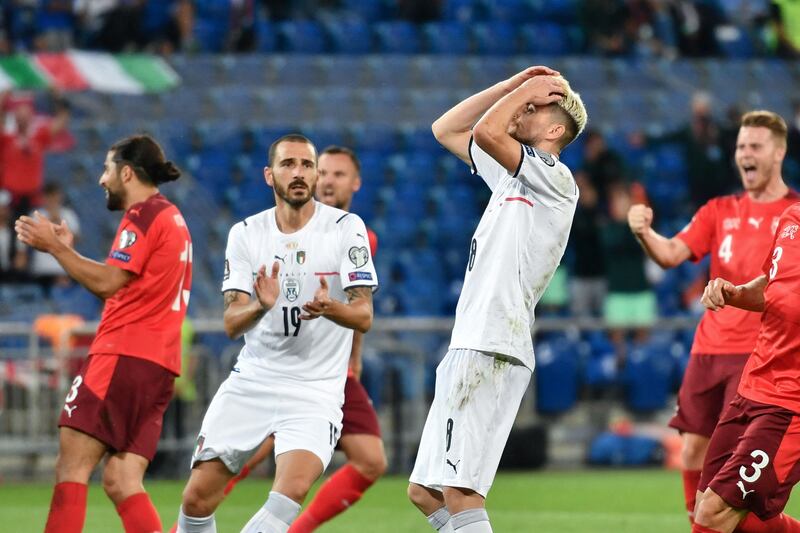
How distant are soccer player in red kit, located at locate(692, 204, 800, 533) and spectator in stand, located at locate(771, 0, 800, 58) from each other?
57.5 feet

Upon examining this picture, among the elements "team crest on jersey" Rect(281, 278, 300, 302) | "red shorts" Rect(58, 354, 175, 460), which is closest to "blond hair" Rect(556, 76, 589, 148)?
"team crest on jersey" Rect(281, 278, 300, 302)

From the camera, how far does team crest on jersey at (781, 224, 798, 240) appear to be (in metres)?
6.74

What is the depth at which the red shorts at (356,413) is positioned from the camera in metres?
8.74

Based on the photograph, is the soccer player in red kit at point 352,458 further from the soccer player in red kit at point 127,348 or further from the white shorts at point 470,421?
the white shorts at point 470,421

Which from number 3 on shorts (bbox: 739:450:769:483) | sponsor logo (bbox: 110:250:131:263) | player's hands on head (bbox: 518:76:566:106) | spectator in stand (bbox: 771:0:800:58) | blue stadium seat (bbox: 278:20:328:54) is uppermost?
spectator in stand (bbox: 771:0:800:58)

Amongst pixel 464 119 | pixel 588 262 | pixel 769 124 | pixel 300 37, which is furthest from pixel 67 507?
pixel 300 37

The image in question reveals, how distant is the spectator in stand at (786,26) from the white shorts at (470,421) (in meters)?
18.4

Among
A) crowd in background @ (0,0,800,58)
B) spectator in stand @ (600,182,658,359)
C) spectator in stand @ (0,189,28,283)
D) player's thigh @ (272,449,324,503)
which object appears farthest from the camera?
crowd in background @ (0,0,800,58)

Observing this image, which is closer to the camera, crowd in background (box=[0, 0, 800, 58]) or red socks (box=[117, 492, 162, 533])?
red socks (box=[117, 492, 162, 533])

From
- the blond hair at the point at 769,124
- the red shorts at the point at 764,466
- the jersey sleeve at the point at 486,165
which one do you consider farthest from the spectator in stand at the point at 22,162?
the red shorts at the point at 764,466

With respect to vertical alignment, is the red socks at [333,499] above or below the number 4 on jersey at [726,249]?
below

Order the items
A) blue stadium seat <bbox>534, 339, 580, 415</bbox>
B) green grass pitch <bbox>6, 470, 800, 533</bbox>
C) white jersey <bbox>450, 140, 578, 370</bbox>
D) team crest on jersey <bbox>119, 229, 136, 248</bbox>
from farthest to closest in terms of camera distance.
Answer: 1. blue stadium seat <bbox>534, 339, 580, 415</bbox>
2. green grass pitch <bbox>6, 470, 800, 533</bbox>
3. team crest on jersey <bbox>119, 229, 136, 248</bbox>
4. white jersey <bbox>450, 140, 578, 370</bbox>

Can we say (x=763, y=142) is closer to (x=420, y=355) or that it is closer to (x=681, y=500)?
(x=681, y=500)

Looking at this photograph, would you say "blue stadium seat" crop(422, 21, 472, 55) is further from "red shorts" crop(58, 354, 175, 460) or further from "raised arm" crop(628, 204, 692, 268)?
"red shorts" crop(58, 354, 175, 460)
